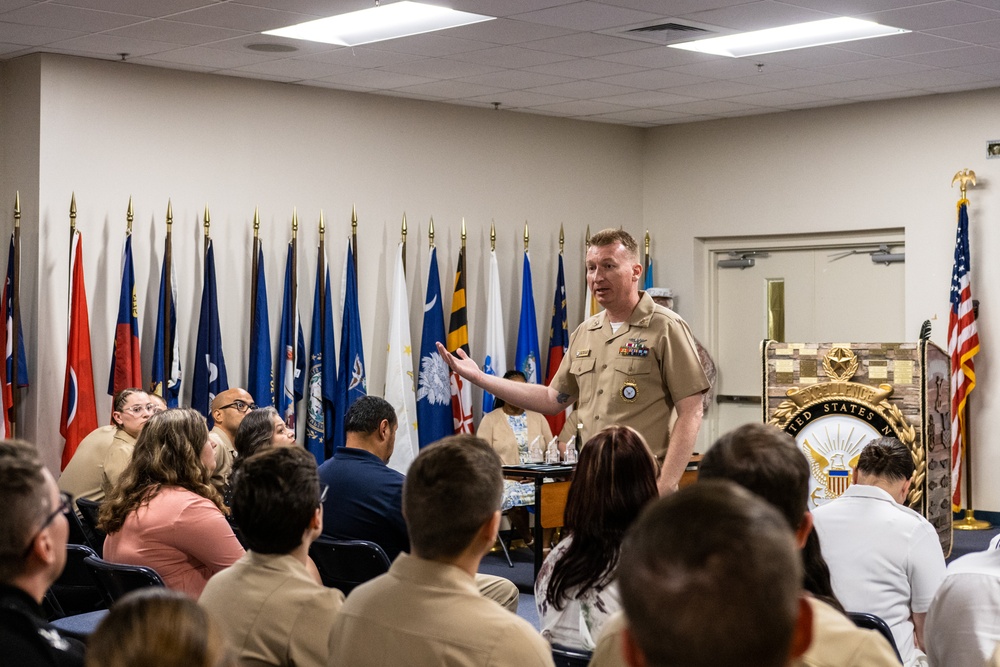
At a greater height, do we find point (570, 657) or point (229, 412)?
point (229, 412)

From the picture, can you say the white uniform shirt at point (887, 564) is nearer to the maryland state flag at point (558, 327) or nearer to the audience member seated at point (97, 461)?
the audience member seated at point (97, 461)

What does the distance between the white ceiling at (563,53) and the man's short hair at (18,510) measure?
4284 mm

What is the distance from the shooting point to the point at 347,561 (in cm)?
401

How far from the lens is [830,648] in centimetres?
183

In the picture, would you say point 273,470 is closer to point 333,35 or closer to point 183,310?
point 333,35

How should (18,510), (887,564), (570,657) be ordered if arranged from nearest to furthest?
1. (18,510)
2. (570,657)
3. (887,564)

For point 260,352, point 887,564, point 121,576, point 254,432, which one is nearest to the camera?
point 887,564

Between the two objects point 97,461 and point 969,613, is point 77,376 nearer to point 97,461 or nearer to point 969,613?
point 97,461

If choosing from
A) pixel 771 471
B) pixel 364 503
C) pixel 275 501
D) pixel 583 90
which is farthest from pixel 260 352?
pixel 771 471

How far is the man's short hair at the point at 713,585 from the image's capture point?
1066 millimetres

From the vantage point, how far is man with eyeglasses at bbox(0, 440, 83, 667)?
1.93 meters

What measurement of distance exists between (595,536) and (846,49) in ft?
16.3

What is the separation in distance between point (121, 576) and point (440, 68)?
4650mm

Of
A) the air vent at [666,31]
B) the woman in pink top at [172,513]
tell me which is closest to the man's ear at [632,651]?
the woman in pink top at [172,513]
